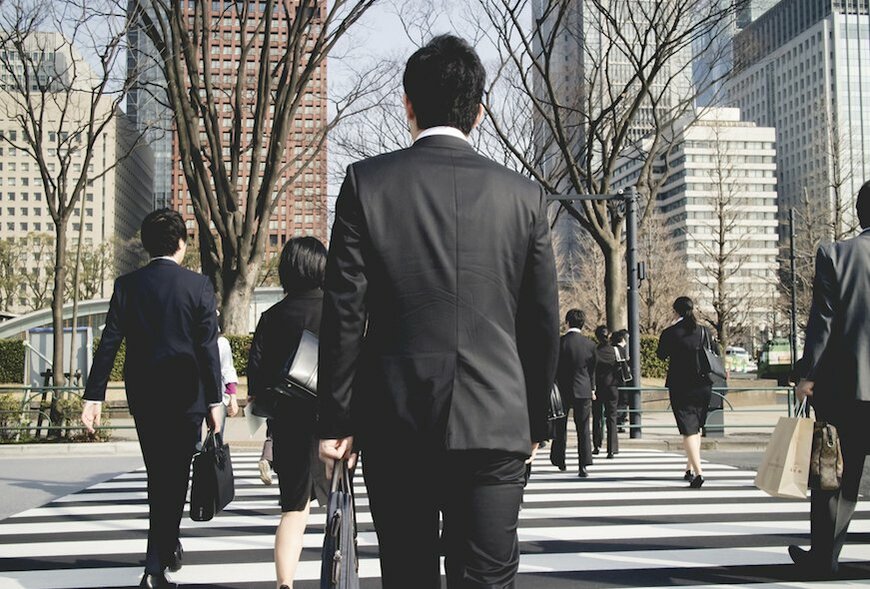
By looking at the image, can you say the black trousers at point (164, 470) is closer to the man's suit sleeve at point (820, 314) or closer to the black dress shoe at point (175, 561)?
the black dress shoe at point (175, 561)

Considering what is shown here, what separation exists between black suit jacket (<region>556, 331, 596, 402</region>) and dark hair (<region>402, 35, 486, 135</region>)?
6.36 meters

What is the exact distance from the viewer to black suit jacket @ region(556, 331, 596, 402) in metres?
8.44

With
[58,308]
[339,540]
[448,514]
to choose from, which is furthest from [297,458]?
[58,308]

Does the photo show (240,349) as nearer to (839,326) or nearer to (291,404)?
(291,404)

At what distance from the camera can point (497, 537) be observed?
1.97m

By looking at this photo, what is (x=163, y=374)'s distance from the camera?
3.96m

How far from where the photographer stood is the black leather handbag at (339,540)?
2.17m

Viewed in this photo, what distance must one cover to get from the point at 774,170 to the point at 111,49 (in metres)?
105

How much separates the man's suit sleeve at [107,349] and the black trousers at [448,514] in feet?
7.93

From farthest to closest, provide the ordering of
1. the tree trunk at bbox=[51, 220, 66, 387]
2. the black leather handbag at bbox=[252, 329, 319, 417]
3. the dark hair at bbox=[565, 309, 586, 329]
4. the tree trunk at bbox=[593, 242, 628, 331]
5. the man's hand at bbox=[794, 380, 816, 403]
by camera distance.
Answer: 1. the tree trunk at bbox=[593, 242, 628, 331]
2. the tree trunk at bbox=[51, 220, 66, 387]
3. the dark hair at bbox=[565, 309, 586, 329]
4. the man's hand at bbox=[794, 380, 816, 403]
5. the black leather handbag at bbox=[252, 329, 319, 417]

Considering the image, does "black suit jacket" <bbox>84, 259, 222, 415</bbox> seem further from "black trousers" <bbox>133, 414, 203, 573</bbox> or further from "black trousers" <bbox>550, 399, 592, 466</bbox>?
"black trousers" <bbox>550, 399, 592, 466</bbox>

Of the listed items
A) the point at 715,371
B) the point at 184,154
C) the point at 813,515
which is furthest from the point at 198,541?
the point at 184,154

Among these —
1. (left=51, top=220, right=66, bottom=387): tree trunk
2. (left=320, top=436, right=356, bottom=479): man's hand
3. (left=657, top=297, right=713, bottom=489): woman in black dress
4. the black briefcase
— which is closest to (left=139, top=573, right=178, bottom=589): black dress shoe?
the black briefcase

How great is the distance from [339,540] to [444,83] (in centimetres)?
119
